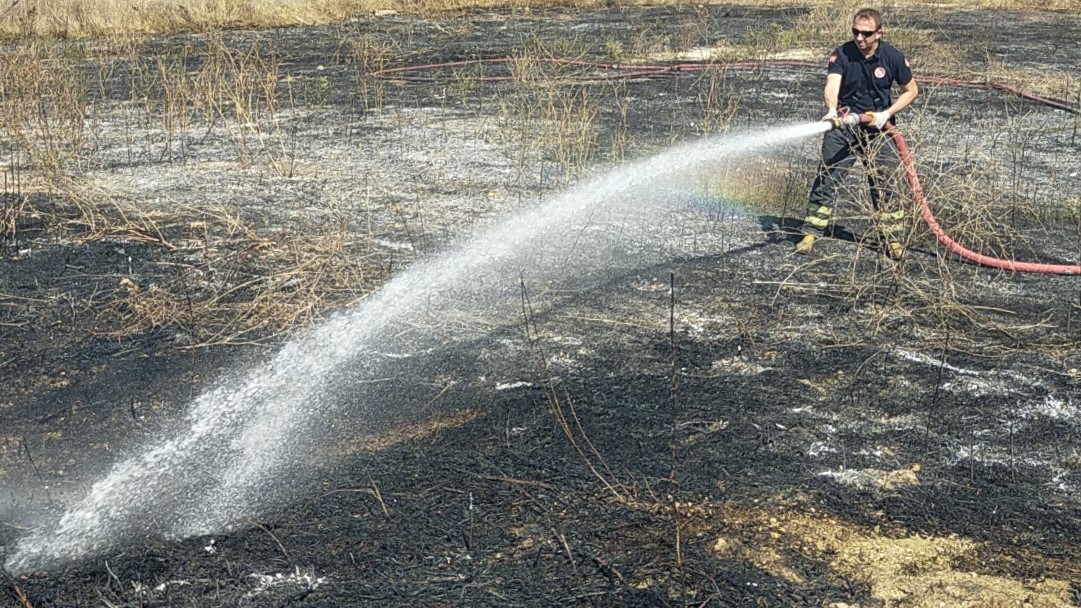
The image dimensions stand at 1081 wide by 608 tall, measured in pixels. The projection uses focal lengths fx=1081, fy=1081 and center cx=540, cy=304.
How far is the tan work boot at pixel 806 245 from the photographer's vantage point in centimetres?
636

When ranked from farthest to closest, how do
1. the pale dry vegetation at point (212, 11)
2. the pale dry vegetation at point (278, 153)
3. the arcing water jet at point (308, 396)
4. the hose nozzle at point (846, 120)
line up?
the pale dry vegetation at point (212, 11) < the hose nozzle at point (846, 120) < the pale dry vegetation at point (278, 153) < the arcing water jet at point (308, 396)

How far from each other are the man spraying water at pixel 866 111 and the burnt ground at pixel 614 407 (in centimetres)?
25

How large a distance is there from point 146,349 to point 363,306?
1.10 metres

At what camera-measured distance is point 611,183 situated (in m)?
7.82

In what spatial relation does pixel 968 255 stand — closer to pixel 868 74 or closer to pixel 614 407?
pixel 868 74

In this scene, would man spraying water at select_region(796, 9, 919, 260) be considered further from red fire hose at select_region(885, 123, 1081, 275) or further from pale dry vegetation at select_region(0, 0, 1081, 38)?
pale dry vegetation at select_region(0, 0, 1081, 38)

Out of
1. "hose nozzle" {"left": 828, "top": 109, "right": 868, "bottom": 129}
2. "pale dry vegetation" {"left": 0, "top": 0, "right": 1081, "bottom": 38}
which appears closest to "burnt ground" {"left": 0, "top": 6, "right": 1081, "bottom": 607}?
"hose nozzle" {"left": 828, "top": 109, "right": 868, "bottom": 129}

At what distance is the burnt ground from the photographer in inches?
134

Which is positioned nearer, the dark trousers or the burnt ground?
the burnt ground

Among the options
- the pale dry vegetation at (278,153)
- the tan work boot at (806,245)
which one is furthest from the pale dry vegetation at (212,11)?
the tan work boot at (806,245)

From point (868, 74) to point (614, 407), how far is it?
9.36ft

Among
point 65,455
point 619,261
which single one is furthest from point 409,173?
point 65,455

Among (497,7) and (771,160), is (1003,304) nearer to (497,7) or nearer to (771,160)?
(771,160)

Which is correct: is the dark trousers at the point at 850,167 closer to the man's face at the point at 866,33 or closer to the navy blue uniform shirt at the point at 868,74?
the navy blue uniform shirt at the point at 868,74
